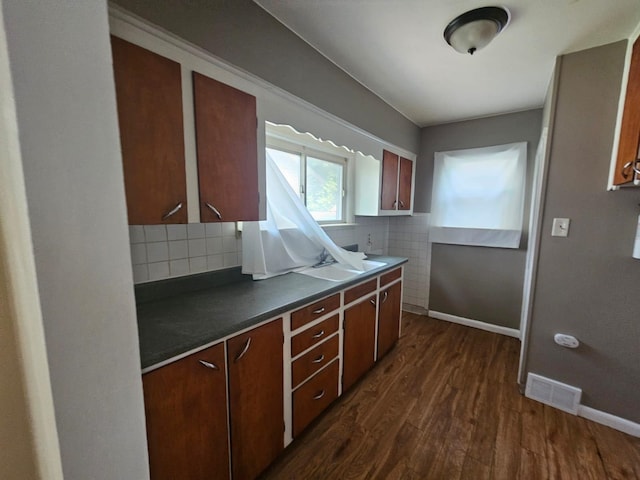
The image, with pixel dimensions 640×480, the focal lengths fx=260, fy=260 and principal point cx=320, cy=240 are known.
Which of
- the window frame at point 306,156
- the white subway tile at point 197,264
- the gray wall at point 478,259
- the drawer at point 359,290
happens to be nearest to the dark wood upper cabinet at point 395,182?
the gray wall at point 478,259

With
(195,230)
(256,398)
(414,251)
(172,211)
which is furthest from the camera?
(414,251)

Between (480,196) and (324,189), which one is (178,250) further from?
(480,196)

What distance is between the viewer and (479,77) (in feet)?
6.34

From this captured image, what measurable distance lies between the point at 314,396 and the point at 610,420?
1858 mm

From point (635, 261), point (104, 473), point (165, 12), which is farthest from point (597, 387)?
point (165, 12)

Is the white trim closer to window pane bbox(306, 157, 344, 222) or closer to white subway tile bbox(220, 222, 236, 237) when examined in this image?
window pane bbox(306, 157, 344, 222)

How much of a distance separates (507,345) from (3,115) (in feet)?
11.2

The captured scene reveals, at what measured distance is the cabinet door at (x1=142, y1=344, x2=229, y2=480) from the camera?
84 cm

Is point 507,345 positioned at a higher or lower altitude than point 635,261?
lower

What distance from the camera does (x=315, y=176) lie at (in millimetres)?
2336

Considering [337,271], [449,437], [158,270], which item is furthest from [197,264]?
[449,437]

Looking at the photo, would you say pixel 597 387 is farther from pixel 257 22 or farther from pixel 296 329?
pixel 257 22

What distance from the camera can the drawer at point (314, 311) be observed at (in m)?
1.32

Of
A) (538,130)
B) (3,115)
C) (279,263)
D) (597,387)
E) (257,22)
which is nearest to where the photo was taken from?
(3,115)
